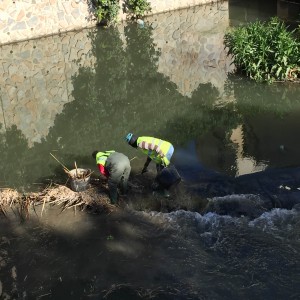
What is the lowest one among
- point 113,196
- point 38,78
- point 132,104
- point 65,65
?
point 113,196

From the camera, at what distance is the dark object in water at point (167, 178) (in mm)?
9625

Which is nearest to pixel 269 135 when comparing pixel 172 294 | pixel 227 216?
pixel 227 216

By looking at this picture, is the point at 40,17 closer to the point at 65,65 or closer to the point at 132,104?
the point at 65,65

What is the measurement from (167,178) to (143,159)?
1641mm

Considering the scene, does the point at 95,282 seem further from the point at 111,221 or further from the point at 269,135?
the point at 269,135

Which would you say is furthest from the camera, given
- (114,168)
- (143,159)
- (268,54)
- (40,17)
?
(40,17)

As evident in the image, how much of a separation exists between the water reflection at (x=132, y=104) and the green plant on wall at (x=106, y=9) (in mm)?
1586

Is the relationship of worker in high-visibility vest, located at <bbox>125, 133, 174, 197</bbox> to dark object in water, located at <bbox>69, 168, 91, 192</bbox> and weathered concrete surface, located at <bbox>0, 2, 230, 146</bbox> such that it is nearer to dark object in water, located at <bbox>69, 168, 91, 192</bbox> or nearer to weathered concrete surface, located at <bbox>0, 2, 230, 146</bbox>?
dark object in water, located at <bbox>69, 168, 91, 192</bbox>

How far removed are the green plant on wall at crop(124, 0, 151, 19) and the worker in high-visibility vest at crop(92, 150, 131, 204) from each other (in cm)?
1391

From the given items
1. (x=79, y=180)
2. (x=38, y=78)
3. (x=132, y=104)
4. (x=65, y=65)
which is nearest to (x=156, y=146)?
(x=79, y=180)

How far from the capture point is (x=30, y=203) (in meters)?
9.57

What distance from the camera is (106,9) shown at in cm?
2081

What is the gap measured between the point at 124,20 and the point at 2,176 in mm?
12973

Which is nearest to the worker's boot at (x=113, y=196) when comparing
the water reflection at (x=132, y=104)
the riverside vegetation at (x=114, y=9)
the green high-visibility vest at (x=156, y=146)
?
the green high-visibility vest at (x=156, y=146)
